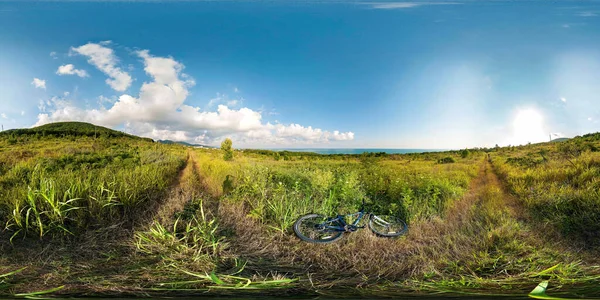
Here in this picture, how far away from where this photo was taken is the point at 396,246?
3684 mm

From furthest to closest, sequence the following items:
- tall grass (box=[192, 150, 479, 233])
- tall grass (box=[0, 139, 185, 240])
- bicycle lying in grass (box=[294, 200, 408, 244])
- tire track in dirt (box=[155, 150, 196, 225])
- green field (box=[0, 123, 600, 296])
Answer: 1. tall grass (box=[192, 150, 479, 233])
2. tire track in dirt (box=[155, 150, 196, 225])
3. bicycle lying in grass (box=[294, 200, 408, 244])
4. tall grass (box=[0, 139, 185, 240])
5. green field (box=[0, 123, 600, 296])

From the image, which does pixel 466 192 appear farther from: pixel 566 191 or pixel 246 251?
pixel 246 251

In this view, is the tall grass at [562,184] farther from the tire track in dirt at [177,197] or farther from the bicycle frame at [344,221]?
the tire track in dirt at [177,197]

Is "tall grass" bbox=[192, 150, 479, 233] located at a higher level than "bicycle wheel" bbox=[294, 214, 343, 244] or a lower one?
higher

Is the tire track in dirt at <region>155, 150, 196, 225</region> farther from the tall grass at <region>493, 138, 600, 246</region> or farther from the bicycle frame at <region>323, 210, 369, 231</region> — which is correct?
the tall grass at <region>493, 138, 600, 246</region>

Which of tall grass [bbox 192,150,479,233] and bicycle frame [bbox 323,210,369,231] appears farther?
tall grass [bbox 192,150,479,233]

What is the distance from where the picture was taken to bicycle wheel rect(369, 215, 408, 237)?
163 inches

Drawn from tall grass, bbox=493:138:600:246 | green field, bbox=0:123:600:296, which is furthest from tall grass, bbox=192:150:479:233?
tall grass, bbox=493:138:600:246

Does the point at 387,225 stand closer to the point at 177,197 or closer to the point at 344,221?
the point at 344,221

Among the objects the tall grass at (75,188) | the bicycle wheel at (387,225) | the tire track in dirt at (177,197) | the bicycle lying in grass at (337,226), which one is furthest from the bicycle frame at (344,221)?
the tall grass at (75,188)

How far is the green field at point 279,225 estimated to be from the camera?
2.81m

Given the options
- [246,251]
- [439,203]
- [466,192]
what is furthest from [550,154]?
[246,251]

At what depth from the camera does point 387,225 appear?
426 cm

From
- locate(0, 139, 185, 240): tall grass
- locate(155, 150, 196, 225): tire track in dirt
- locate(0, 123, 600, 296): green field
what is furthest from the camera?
locate(155, 150, 196, 225): tire track in dirt
